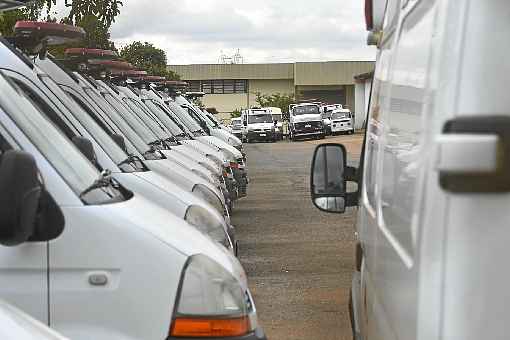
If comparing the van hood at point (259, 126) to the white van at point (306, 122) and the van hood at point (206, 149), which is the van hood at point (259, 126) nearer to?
the white van at point (306, 122)

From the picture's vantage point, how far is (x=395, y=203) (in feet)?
10.1

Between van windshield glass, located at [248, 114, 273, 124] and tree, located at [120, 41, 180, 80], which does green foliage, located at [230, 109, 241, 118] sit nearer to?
tree, located at [120, 41, 180, 80]

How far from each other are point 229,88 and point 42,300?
77508mm

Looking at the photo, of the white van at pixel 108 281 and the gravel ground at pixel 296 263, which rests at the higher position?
the white van at pixel 108 281

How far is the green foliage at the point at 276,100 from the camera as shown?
246 feet

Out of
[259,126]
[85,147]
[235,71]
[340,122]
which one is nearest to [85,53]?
[85,147]

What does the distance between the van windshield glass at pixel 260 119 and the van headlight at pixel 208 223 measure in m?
49.6

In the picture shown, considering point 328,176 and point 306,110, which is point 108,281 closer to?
point 328,176

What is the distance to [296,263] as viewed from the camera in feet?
38.0

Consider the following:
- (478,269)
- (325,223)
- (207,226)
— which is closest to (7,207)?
(478,269)

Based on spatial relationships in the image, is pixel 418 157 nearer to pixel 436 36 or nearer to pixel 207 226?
pixel 436 36

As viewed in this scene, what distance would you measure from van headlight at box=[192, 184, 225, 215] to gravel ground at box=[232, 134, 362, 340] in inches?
38.9

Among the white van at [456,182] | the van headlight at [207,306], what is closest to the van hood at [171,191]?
the van headlight at [207,306]

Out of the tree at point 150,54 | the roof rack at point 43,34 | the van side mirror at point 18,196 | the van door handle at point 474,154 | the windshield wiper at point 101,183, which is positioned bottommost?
the tree at point 150,54
